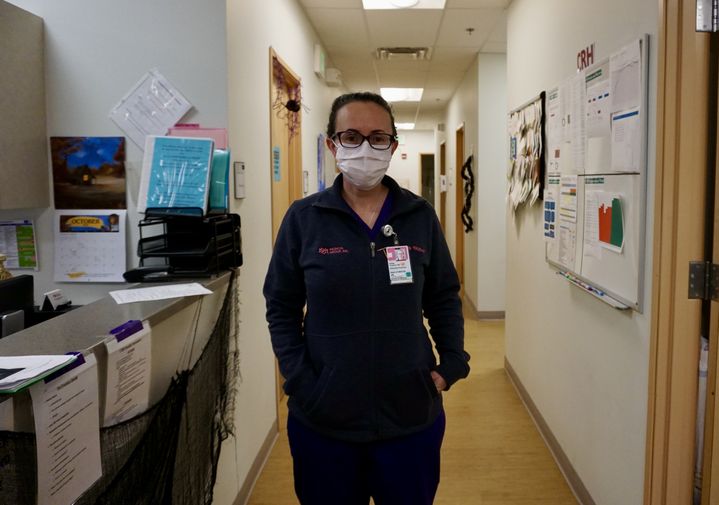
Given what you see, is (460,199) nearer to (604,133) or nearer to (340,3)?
(340,3)

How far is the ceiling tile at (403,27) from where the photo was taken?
3.98m

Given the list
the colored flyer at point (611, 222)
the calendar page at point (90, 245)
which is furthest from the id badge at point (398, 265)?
the calendar page at point (90, 245)

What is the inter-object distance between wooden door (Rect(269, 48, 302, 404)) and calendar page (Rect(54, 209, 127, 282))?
98 centimetres

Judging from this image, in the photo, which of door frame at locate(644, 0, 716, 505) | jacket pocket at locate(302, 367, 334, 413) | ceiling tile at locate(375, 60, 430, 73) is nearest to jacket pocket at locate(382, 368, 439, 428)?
jacket pocket at locate(302, 367, 334, 413)

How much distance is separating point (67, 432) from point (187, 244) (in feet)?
3.00

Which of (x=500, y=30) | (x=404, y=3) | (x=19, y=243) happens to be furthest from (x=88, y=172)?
(x=500, y=30)

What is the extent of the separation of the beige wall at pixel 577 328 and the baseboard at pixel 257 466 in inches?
55.9

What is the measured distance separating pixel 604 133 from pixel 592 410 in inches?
42.5

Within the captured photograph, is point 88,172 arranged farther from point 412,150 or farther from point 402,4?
point 412,150

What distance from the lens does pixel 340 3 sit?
147 inches

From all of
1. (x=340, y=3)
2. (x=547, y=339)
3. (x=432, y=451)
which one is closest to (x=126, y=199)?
(x=432, y=451)

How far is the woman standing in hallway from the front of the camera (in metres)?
1.27

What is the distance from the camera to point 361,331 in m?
1.27

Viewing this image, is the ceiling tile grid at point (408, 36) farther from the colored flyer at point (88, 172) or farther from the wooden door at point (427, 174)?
the wooden door at point (427, 174)
